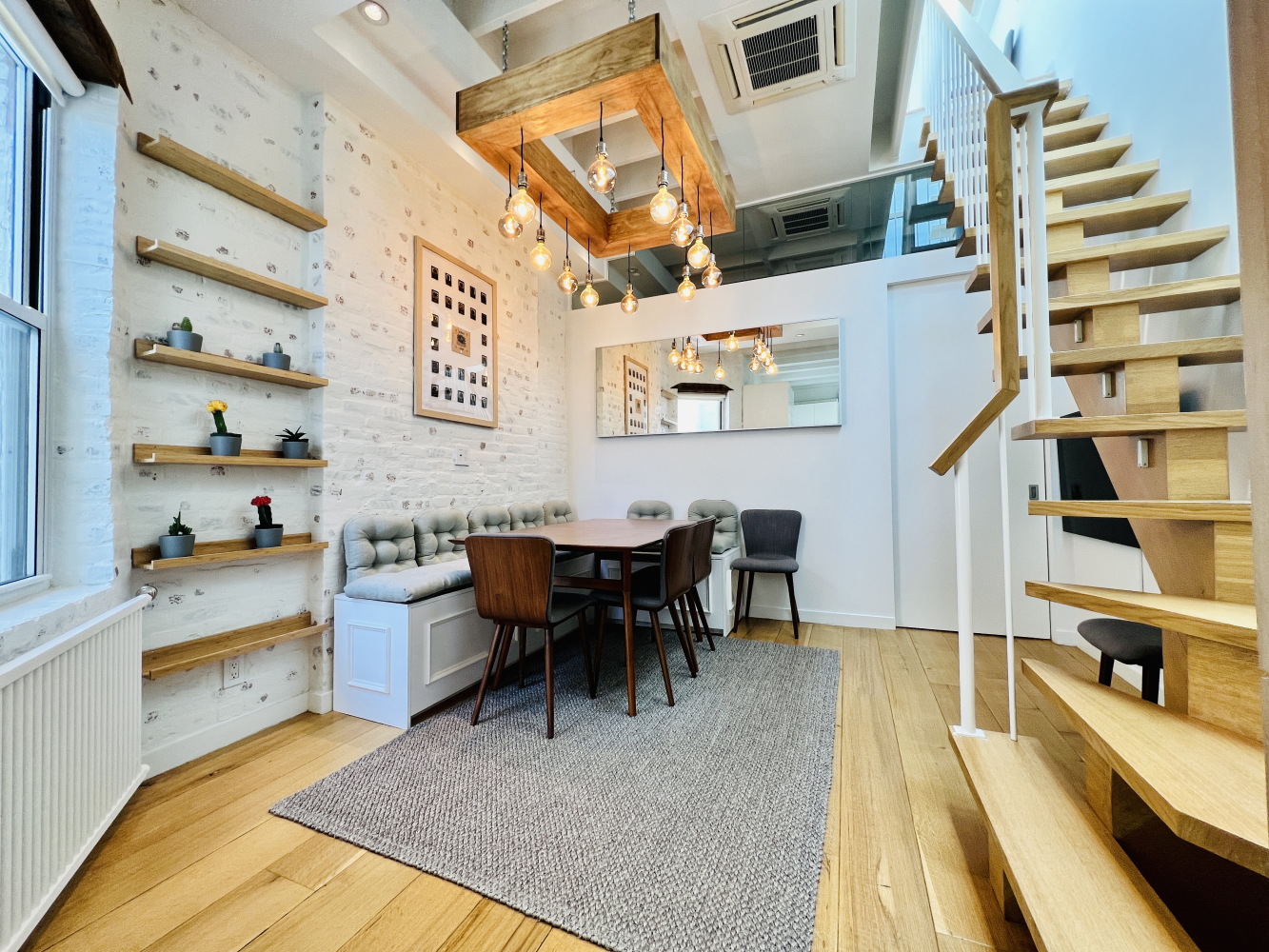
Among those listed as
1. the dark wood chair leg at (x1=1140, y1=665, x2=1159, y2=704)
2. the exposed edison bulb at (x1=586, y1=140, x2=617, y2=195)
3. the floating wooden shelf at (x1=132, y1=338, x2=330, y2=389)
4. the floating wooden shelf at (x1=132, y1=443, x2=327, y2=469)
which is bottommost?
the dark wood chair leg at (x1=1140, y1=665, x2=1159, y2=704)

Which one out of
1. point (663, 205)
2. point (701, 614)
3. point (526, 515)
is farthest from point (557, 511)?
point (663, 205)

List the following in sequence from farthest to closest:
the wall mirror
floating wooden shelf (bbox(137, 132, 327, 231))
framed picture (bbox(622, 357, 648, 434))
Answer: framed picture (bbox(622, 357, 648, 434)), the wall mirror, floating wooden shelf (bbox(137, 132, 327, 231))

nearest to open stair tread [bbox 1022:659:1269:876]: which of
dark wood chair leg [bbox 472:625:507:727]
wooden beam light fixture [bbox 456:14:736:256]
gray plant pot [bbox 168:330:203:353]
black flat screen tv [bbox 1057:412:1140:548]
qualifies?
black flat screen tv [bbox 1057:412:1140:548]

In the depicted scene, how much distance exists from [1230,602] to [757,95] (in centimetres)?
336

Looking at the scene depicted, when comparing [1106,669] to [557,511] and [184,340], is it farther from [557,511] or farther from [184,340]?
[184,340]

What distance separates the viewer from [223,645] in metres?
2.16

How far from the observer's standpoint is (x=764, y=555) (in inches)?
152

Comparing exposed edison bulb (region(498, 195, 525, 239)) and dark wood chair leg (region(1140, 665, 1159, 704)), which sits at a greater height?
exposed edison bulb (region(498, 195, 525, 239))

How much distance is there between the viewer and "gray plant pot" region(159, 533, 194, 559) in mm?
1979

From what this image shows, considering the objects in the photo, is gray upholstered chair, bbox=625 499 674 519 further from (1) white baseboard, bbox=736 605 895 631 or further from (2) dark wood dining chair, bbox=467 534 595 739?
(2) dark wood dining chair, bbox=467 534 595 739

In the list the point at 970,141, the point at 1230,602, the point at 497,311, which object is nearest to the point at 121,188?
the point at 497,311

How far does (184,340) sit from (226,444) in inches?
16.9

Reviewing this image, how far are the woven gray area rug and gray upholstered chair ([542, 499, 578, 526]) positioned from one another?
1799mm

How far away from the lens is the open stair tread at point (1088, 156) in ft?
7.75
